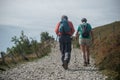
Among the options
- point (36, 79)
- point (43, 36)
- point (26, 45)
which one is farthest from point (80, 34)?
point (43, 36)

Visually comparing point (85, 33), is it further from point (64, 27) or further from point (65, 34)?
point (64, 27)

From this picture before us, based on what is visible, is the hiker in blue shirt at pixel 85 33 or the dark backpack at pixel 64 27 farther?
the hiker in blue shirt at pixel 85 33

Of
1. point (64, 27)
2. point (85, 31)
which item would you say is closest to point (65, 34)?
A: point (64, 27)

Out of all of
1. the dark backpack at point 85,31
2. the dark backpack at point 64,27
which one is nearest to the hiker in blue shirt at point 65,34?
the dark backpack at point 64,27

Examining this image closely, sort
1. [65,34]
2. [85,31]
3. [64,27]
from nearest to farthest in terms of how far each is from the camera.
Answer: [64,27] → [65,34] → [85,31]

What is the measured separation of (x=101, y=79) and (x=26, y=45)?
36.2m

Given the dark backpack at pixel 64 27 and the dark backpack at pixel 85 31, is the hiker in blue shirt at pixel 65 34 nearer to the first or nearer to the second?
the dark backpack at pixel 64 27

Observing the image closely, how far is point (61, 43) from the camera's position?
1407 cm

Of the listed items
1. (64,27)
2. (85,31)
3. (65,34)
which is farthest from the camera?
(85,31)

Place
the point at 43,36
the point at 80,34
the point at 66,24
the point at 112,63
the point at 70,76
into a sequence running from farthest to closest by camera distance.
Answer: the point at 43,36 → the point at 80,34 → the point at 66,24 → the point at 112,63 → the point at 70,76

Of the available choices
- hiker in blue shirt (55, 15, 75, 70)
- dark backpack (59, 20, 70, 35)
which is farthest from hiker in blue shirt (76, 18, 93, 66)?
dark backpack (59, 20, 70, 35)

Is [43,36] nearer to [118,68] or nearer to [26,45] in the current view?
[26,45]

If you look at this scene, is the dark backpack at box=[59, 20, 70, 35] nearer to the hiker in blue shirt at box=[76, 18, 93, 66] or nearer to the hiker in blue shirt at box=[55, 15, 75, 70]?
the hiker in blue shirt at box=[55, 15, 75, 70]

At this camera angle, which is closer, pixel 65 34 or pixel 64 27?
pixel 64 27
